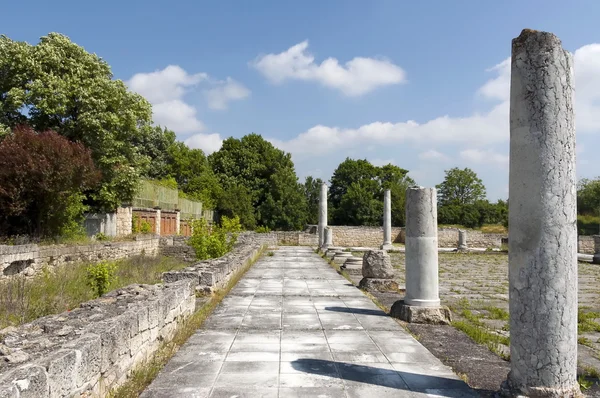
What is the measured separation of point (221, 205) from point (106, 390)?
3940cm

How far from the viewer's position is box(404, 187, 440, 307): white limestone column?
796cm

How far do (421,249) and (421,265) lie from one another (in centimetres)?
26

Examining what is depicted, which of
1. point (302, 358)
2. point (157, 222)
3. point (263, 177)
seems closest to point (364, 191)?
point (263, 177)

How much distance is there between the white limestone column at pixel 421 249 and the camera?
26.1 ft

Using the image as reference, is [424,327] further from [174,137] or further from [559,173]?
[174,137]

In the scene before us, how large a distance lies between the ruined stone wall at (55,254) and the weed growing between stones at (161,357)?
827 centimetres

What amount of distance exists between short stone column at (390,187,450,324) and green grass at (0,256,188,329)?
608cm

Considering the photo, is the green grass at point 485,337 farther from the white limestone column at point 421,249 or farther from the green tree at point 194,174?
the green tree at point 194,174

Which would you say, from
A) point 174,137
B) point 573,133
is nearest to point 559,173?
point 573,133

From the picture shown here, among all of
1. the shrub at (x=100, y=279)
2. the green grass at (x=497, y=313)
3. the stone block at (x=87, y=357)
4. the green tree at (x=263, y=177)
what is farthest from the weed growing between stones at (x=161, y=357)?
the green tree at (x=263, y=177)

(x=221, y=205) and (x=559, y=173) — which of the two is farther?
(x=221, y=205)

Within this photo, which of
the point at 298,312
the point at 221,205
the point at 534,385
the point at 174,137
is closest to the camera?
the point at 534,385

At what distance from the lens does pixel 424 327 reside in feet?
24.4

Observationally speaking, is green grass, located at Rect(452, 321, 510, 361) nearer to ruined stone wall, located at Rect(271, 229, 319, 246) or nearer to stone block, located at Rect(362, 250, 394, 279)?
stone block, located at Rect(362, 250, 394, 279)
